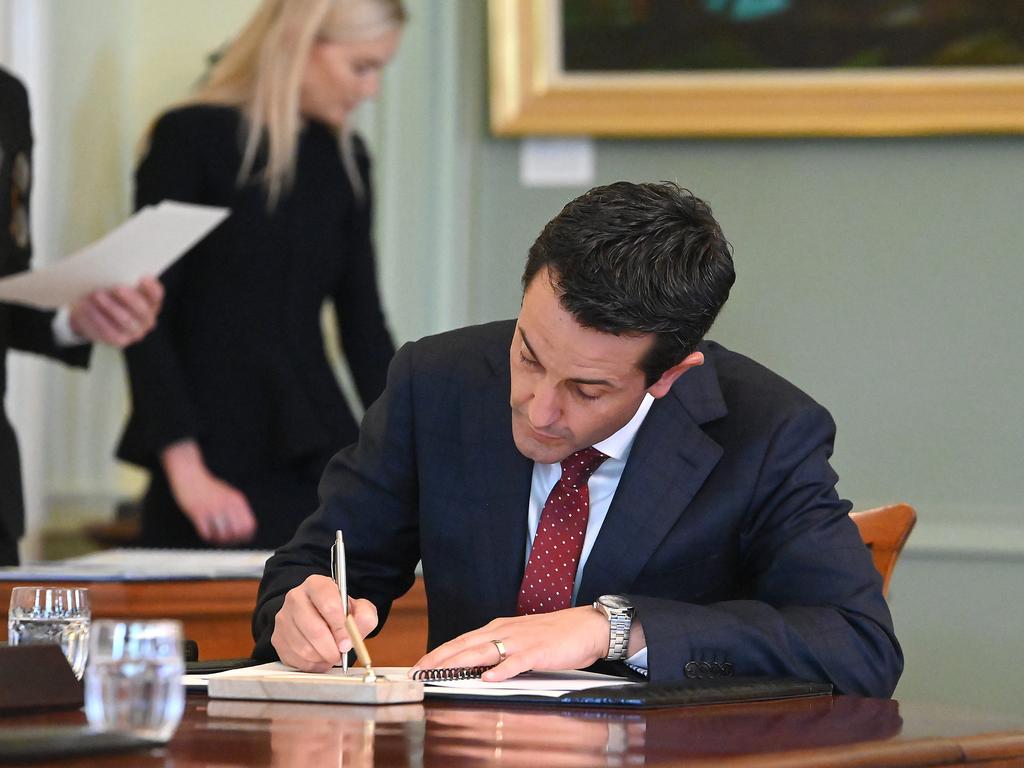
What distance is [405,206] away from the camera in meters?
4.56

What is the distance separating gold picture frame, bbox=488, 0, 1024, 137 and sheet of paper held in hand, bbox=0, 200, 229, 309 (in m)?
1.54

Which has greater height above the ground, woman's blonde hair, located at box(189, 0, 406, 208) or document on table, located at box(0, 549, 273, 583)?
woman's blonde hair, located at box(189, 0, 406, 208)

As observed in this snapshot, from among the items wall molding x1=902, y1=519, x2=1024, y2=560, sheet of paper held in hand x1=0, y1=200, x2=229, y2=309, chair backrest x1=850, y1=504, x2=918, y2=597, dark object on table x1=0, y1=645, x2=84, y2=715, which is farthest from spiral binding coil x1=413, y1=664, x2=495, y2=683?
wall molding x1=902, y1=519, x2=1024, y2=560

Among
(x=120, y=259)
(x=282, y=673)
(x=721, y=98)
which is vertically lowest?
(x=282, y=673)

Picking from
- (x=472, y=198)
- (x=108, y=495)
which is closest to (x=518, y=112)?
(x=472, y=198)

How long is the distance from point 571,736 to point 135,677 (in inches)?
15.4

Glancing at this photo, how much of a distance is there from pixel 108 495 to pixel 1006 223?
2.59m

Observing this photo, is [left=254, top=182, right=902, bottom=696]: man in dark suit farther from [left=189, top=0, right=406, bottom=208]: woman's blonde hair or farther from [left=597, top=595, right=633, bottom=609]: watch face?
[left=189, top=0, right=406, bottom=208]: woman's blonde hair

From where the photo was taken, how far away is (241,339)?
3582 millimetres

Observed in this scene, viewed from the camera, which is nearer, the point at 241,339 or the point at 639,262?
the point at 639,262

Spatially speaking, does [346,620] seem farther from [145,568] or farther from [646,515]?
[145,568]

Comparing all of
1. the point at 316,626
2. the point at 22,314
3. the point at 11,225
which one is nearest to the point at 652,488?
the point at 316,626

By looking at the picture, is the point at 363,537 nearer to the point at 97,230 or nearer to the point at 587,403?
the point at 587,403

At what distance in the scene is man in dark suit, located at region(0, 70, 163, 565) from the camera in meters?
2.91
